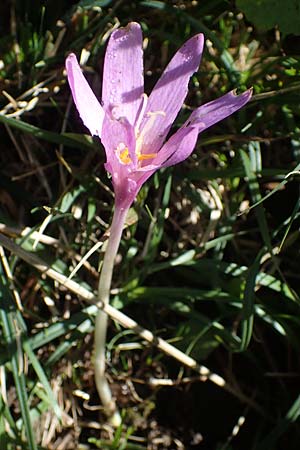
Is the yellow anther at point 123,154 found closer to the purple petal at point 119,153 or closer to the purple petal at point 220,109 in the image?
the purple petal at point 119,153

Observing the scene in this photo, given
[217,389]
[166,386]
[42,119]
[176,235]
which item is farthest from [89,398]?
[42,119]

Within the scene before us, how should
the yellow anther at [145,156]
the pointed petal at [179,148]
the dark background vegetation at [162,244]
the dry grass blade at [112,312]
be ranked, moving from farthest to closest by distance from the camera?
1. the dark background vegetation at [162,244]
2. the dry grass blade at [112,312]
3. the yellow anther at [145,156]
4. the pointed petal at [179,148]

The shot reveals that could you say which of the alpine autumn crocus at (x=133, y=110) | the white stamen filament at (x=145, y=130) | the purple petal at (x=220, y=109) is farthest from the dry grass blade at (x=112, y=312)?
the purple petal at (x=220, y=109)

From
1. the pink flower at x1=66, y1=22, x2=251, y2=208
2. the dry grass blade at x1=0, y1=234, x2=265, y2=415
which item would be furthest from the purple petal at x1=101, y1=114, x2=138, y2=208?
the dry grass blade at x1=0, y1=234, x2=265, y2=415

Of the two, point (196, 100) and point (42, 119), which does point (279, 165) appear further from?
point (42, 119)

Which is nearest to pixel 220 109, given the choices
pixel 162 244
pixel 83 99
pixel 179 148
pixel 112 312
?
pixel 179 148

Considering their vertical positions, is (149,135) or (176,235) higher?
(149,135)
